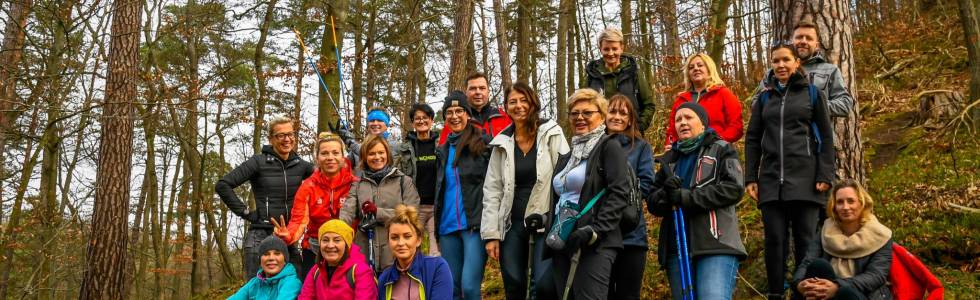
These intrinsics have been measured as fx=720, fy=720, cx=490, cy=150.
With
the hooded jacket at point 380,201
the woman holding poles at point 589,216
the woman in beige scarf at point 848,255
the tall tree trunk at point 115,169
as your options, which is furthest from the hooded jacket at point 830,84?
the tall tree trunk at point 115,169

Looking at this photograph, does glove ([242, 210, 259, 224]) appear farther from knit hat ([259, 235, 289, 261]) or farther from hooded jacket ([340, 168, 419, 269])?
hooded jacket ([340, 168, 419, 269])

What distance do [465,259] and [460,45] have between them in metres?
5.27

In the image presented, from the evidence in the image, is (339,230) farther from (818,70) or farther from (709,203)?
(818,70)

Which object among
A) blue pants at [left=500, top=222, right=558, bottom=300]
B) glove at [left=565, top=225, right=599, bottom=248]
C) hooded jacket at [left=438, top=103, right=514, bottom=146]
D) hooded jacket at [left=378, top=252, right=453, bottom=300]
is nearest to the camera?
glove at [left=565, top=225, right=599, bottom=248]

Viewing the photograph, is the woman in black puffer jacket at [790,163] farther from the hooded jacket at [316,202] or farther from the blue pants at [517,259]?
the hooded jacket at [316,202]

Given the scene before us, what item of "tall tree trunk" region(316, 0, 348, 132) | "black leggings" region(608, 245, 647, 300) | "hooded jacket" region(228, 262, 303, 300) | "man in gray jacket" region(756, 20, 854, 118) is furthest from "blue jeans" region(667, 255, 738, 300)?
"tall tree trunk" region(316, 0, 348, 132)

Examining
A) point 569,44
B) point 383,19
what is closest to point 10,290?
point 383,19

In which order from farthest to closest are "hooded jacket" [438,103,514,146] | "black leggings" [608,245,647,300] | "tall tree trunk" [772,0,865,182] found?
"hooded jacket" [438,103,514,146] → "tall tree trunk" [772,0,865,182] → "black leggings" [608,245,647,300]

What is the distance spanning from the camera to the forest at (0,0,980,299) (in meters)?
6.09

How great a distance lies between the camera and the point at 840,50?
4957 mm

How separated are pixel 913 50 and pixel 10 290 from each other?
23.6 metres

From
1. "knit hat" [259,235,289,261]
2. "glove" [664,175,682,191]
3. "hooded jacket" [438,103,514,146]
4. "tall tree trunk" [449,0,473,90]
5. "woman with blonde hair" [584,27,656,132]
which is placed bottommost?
"knit hat" [259,235,289,261]

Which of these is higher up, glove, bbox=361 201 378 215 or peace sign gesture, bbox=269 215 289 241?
glove, bbox=361 201 378 215

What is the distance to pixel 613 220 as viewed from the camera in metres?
3.58
